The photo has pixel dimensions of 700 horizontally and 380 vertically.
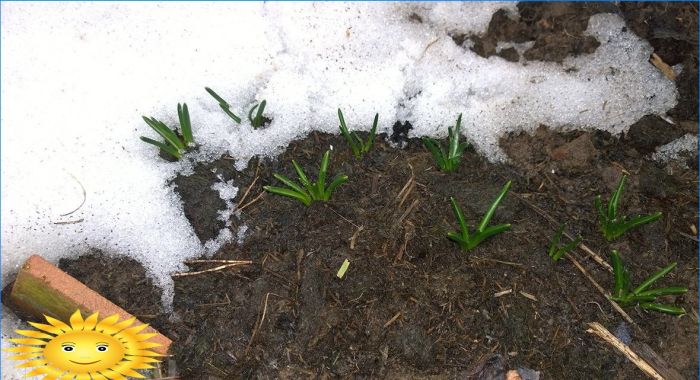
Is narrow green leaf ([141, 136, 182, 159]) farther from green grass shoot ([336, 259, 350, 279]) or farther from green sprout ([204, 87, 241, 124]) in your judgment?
green grass shoot ([336, 259, 350, 279])

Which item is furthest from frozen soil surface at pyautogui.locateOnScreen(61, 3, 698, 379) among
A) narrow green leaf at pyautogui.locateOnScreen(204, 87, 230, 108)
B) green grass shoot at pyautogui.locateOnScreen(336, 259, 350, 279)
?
narrow green leaf at pyautogui.locateOnScreen(204, 87, 230, 108)

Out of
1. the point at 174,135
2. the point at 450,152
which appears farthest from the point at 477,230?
the point at 174,135

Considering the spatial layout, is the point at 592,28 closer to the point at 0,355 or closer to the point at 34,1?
the point at 34,1

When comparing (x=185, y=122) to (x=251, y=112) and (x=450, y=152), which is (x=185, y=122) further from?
(x=450, y=152)

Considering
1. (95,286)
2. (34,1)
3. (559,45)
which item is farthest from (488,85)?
(34,1)

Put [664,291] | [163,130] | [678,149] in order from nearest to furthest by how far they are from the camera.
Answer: [664,291] < [163,130] < [678,149]

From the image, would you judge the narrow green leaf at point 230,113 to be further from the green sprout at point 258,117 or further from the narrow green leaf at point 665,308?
the narrow green leaf at point 665,308
